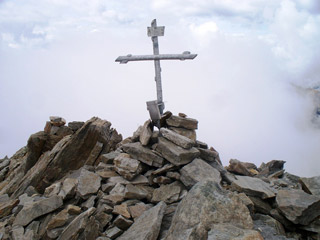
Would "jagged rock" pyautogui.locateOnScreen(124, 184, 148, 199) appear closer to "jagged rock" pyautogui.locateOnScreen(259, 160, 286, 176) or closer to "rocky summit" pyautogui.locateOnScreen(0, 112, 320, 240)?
"rocky summit" pyautogui.locateOnScreen(0, 112, 320, 240)

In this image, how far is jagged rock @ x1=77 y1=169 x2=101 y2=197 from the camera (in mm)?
10398

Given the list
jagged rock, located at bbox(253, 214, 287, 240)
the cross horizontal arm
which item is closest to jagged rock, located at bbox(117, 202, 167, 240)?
jagged rock, located at bbox(253, 214, 287, 240)

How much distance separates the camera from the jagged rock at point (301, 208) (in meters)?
8.42

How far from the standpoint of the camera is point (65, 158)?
14.3 metres

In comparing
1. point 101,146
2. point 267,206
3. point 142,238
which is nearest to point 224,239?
point 142,238

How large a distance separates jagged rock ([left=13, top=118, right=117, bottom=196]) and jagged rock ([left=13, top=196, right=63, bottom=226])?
3.94 metres

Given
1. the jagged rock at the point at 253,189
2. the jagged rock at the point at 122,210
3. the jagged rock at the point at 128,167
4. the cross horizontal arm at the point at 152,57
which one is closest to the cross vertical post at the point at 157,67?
the cross horizontal arm at the point at 152,57

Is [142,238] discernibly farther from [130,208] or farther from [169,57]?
[169,57]

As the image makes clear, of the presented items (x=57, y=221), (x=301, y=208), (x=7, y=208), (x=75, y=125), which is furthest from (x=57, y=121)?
(x=301, y=208)

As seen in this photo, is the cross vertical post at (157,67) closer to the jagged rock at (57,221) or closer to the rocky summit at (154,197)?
the rocky summit at (154,197)

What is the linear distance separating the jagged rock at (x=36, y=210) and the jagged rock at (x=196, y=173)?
206 inches

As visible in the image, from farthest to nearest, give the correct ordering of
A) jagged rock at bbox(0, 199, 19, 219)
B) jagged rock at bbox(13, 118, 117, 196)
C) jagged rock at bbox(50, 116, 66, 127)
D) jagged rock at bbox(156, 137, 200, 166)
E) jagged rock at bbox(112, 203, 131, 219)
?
jagged rock at bbox(50, 116, 66, 127)
jagged rock at bbox(13, 118, 117, 196)
jagged rock at bbox(0, 199, 19, 219)
jagged rock at bbox(156, 137, 200, 166)
jagged rock at bbox(112, 203, 131, 219)

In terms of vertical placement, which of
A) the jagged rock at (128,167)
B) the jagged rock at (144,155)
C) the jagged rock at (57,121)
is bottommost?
the jagged rock at (128,167)

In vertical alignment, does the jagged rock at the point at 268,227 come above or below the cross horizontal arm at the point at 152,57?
below
